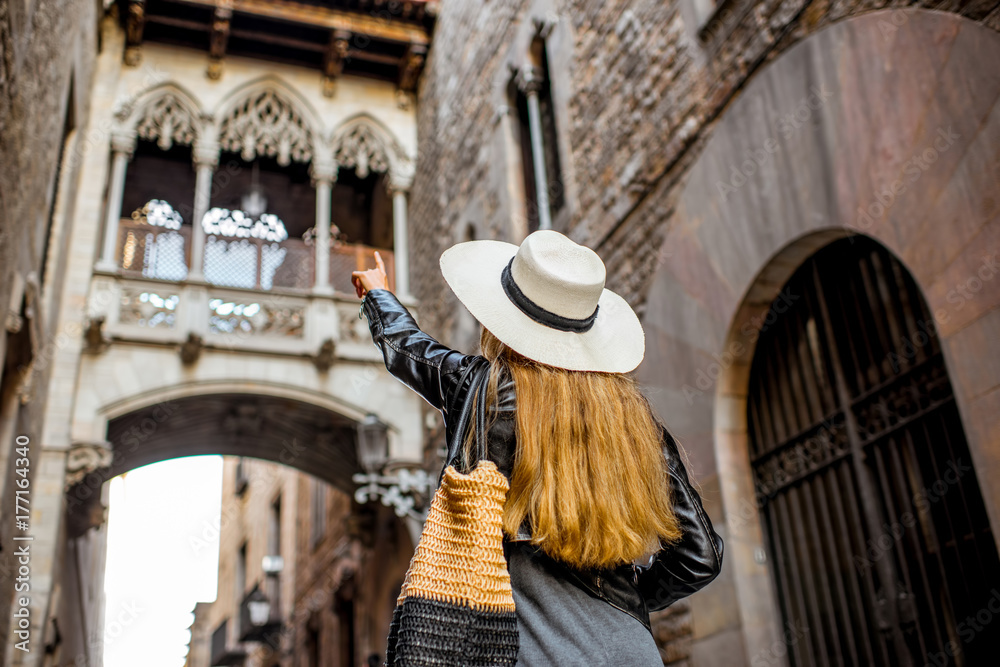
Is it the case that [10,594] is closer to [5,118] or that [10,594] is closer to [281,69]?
[5,118]

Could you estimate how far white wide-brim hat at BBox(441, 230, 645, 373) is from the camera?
1863mm

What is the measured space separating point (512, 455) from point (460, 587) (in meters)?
0.32

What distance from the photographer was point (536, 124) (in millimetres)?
8570

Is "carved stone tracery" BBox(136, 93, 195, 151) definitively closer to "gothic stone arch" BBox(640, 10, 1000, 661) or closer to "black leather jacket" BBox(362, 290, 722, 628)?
"gothic stone arch" BBox(640, 10, 1000, 661)

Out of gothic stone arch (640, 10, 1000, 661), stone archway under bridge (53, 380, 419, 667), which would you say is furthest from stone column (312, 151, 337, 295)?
gothic stone arch (640, 10, 1000, 661)

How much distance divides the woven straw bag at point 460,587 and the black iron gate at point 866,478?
3.01m

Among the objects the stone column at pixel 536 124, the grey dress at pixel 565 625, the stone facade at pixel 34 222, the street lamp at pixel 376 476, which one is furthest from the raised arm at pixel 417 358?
the street lamp at pixel 376 476

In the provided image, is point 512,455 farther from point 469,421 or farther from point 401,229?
point 401,229

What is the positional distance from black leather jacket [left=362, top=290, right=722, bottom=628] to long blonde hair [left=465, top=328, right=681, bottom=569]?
0.03m

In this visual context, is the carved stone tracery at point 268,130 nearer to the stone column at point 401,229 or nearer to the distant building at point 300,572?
the stone column at point 401,229

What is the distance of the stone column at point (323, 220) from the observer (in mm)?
11406

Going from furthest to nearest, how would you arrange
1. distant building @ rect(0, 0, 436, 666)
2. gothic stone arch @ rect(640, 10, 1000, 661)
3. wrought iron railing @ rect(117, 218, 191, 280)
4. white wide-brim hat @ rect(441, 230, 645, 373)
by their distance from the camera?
wrought iron railing @ rect(117, 218, 191, 280), distant building @ rect(0, 0, 436, 666), gothic stone arch @ rect(640, 10, 1000, 661), white wide-brim hat @ rect(441, 230, 645, 373)

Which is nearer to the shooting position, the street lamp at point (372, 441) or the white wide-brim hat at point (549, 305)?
the white wide-brim hat at point (549, 305)

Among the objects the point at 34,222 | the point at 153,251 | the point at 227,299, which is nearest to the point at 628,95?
the point at 34,222
